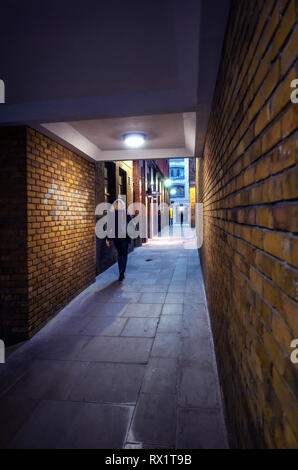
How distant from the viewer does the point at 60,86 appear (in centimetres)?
317

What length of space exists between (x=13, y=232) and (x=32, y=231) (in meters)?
0.24

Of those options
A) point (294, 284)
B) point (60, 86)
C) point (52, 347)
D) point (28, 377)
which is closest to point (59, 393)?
point (28, 377)

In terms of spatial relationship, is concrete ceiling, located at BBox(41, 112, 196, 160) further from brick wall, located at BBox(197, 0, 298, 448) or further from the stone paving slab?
the stone paving slab

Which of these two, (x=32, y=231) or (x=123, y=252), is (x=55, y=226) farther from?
(x=123, y=252)

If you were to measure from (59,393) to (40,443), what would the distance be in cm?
57

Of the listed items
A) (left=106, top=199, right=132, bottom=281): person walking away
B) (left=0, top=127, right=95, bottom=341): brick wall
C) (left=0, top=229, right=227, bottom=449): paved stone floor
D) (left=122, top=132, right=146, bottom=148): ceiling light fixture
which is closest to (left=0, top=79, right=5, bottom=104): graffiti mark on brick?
(left=0, top=127, right=95, bottom=341): brick wall

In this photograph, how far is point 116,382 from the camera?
8.74 ft

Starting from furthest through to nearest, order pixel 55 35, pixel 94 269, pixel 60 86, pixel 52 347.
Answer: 1. pixel 94 269
2. pixel 52 347
3. pixel 60 86
4. pixel 55 35

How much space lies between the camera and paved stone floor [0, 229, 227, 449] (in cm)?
202

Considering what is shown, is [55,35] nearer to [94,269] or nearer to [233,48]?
[233,48]

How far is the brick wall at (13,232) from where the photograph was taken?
12.1ft

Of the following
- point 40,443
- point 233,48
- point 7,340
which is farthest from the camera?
point 7,340

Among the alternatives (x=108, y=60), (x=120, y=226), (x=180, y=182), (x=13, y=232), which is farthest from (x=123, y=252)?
(x=180, y=182)

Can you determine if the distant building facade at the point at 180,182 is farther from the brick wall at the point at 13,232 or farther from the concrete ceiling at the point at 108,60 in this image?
the brick wall at the point at 13,232
